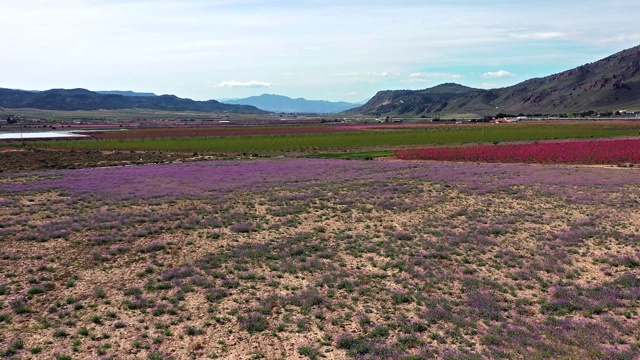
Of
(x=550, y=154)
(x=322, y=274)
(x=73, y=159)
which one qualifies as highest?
(x=550, y=154)

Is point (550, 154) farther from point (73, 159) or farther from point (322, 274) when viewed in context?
point (73, 159)

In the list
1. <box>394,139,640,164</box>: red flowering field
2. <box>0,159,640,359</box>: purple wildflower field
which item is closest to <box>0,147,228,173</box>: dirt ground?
<box>0,159,640,359</box>: purple wildflower field

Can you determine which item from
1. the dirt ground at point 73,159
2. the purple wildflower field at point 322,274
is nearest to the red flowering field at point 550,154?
the purple wildflower field at point 322,274

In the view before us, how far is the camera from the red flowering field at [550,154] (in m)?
56.7

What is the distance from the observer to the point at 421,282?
17688mm

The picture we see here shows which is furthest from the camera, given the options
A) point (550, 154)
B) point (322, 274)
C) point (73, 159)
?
point (73, 159)

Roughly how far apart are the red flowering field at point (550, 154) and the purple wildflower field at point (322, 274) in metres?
22.6

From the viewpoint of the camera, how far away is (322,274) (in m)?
18.7

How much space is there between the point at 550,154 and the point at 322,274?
5169 centimetres

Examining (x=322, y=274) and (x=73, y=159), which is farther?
(x=73, y=159)

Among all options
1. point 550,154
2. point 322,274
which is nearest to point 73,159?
point 322,274

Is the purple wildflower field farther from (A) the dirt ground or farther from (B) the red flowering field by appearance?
(A) the dirt ground

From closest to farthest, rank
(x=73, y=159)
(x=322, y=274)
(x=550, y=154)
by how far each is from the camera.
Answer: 1. (x=322, y=274)
2. (x=550, y=154)
3. (x=73, y=159)

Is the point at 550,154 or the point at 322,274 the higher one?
the point at 550,154
